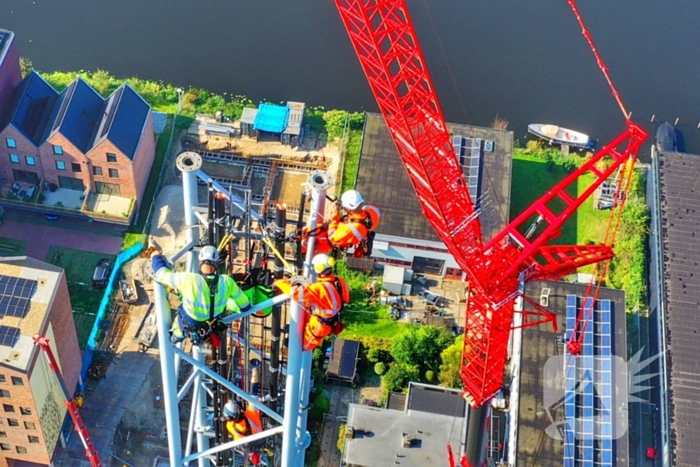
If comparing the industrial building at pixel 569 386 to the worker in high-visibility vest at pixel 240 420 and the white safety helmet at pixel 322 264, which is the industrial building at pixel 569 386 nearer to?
the worker in high-visibility vest at pixel 240 420

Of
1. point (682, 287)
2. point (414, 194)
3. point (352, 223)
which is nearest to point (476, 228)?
point (414, 194)

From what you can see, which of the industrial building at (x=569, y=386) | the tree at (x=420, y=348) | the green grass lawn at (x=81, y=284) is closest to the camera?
the industrial building at (x=569, y=386)

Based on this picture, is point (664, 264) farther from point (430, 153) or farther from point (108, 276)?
point (108, 276)

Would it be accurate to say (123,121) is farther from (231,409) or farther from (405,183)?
(231,409)

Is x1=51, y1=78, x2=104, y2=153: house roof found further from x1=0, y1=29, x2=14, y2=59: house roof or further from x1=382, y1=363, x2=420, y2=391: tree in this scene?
x1=382, y1=363, x2=420, y2=391: tree

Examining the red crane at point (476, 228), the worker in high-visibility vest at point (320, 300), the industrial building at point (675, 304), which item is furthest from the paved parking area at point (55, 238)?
the worker in high-visibility vest at point (320, 300)

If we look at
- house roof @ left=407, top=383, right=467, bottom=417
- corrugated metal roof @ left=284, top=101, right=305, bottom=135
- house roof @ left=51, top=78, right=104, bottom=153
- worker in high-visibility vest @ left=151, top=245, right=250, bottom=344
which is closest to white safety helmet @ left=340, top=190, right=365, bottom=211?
worker in high-visibility vest @ left=151, top=245, right=250, bottom=344

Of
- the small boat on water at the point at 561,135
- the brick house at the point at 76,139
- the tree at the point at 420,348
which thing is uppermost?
the small boat on water at the point at 561,135
